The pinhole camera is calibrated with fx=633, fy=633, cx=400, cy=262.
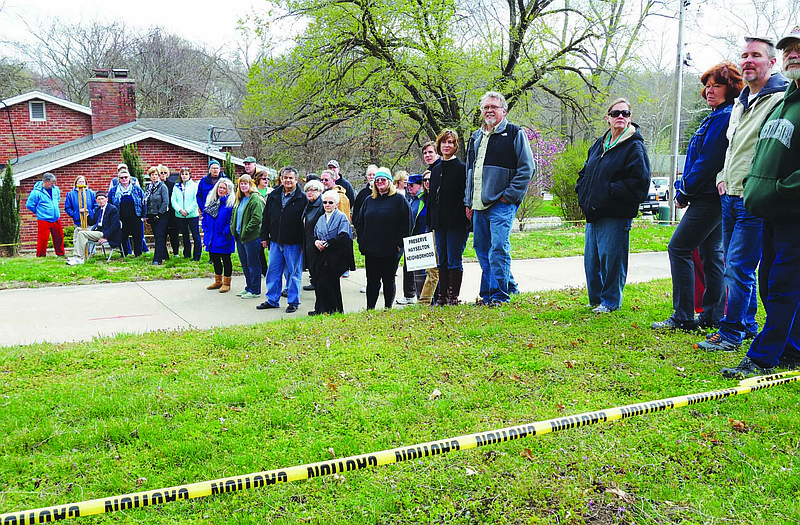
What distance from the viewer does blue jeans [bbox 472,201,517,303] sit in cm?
705

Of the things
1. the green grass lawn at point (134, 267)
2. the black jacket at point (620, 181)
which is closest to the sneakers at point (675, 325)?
the black jacket at point (620, 181)

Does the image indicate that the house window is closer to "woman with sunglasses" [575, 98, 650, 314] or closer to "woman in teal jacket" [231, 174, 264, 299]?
"woman in teal jacket" [231, 174, 264, 299]

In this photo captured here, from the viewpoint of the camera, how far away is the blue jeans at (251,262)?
959 cm

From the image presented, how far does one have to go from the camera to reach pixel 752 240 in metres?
4.89

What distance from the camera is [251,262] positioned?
9742mm

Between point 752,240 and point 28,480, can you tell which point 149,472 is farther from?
point 752,240

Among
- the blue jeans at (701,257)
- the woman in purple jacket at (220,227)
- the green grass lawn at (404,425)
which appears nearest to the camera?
the green grass lawn at (404,425)

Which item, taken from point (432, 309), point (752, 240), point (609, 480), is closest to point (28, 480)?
point (609, 480)

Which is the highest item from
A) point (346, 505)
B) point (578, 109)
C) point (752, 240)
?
point (578, 109)

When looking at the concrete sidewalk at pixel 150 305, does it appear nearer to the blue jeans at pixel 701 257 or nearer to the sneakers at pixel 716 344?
the blue jeans at pixel 701 257

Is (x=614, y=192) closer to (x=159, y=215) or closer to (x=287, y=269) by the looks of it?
(x=287, y=269)

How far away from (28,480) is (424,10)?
1772 centimetres

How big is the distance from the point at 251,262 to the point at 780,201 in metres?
7.37

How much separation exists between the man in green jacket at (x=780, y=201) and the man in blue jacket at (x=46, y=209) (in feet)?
46.7
